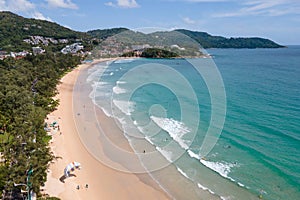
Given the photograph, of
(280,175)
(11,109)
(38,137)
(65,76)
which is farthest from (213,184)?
(65,76)

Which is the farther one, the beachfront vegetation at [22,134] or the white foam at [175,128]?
the white foam at [175,128]

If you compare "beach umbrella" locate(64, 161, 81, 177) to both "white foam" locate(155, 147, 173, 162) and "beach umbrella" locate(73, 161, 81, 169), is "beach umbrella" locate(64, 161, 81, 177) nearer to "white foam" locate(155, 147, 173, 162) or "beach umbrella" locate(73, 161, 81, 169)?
"beach umbrella" locate(73, 161, 81, 169)

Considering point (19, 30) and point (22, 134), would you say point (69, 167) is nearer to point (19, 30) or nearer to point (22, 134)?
point (22, 134)

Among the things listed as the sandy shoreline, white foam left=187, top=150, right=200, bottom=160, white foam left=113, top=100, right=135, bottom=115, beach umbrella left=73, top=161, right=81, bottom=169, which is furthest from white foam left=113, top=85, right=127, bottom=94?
beach umbrella left=73, top=161, right=81, bottom=169

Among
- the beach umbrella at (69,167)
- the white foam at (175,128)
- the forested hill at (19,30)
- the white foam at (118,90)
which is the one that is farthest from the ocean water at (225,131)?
the forested hill at (19,30)

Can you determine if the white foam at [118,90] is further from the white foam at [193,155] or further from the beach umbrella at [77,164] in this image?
the beach umbrella at [77,164]

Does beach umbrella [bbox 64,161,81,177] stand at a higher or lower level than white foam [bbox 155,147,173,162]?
higher
